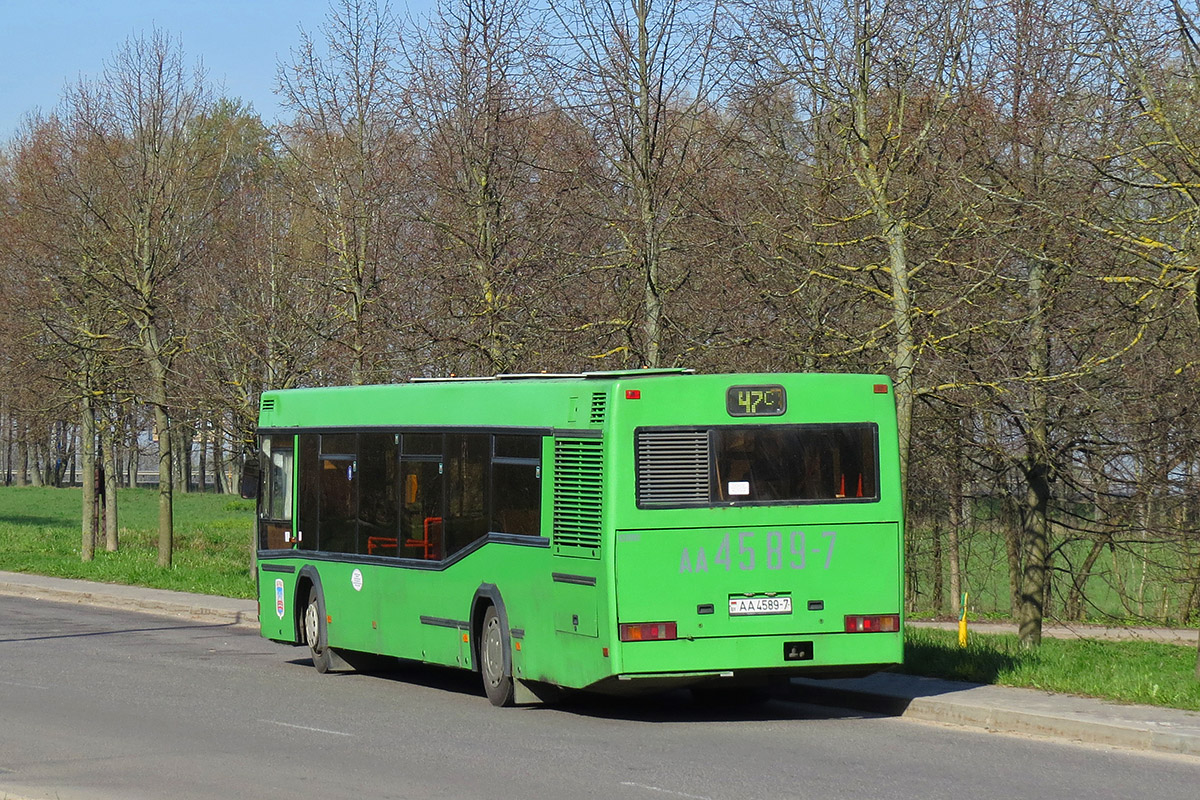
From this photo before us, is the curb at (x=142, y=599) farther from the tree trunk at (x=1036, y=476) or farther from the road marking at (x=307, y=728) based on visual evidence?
the tree trunk at (x=1036, y=476)

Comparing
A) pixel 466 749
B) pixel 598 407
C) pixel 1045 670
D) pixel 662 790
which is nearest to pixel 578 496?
pixel 598 407

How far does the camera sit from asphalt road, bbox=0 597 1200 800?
959 centimetres

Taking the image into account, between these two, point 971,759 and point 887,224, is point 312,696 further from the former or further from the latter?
point 887,224

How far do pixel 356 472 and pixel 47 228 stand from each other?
19.6 m

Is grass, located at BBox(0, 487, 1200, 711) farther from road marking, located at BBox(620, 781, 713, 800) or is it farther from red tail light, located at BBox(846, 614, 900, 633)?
road marking, located at BBox(620, 781, 713, 800)

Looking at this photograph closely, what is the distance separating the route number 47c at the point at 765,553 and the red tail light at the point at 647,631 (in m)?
0.46

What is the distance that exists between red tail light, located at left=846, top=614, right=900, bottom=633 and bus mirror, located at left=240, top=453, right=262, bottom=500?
7727 millimetres

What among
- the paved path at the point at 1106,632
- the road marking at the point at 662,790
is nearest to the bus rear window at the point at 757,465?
the road marking at the point at 662,790

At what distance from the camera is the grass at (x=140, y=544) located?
99.0 ft

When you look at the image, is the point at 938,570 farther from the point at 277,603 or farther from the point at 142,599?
the point at 277,603

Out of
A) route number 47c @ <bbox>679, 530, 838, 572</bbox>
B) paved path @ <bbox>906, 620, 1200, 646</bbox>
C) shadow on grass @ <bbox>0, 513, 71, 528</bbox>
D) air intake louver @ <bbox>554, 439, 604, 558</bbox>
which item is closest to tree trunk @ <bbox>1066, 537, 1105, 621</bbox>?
paved path @ <bbox>906, 620, 1200, 646</bbox>

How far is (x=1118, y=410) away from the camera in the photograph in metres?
24.0

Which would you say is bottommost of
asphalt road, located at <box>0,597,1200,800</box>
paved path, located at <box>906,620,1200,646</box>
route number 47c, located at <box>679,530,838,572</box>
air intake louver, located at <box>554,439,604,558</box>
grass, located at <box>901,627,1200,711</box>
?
paved path, located at <box>906,620,1200,646</box>

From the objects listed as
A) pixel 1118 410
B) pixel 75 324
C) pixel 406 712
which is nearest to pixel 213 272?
pixel 75 324
